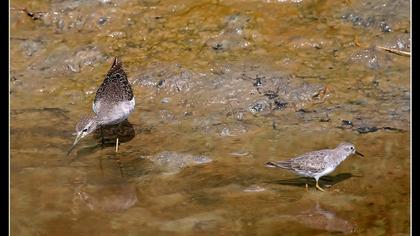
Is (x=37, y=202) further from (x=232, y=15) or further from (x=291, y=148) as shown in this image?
(x=232, y=15)

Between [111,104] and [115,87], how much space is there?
0.44 m

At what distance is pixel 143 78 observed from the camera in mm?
12930

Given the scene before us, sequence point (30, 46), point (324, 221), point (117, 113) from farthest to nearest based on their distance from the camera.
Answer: point (30, 46) < point (117, 113) < point (324, 221)

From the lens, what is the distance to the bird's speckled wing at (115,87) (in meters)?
11.8

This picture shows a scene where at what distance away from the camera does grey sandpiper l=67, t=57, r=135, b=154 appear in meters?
11.1

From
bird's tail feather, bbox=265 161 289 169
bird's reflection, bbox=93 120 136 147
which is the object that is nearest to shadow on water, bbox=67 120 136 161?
bird's reflection, bbox=93 120 136 147

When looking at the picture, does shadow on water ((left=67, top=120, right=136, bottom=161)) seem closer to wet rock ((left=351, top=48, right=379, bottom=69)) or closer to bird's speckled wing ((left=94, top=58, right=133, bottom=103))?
bird's speckled wing ((left=94, top=58, right=133, bottom=103))

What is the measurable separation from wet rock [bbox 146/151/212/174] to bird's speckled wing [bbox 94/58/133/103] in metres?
1.54

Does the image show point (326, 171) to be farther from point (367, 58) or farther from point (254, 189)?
point (367, 58)

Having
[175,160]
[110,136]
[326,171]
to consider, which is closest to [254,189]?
[326,171]

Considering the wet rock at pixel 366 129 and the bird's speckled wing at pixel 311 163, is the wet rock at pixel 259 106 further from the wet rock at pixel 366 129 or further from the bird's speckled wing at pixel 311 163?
the bird's speckled wing at pixel 311 163

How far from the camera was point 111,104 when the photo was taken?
37.9ft

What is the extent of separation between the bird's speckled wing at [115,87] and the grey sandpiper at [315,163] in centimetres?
317

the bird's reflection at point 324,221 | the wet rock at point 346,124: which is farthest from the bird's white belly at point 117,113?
the bird's reflection at point 324,221
